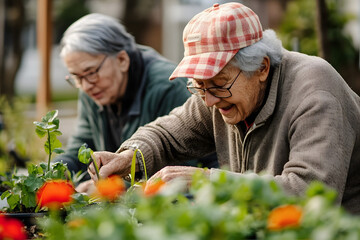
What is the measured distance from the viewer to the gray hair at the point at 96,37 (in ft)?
10.4

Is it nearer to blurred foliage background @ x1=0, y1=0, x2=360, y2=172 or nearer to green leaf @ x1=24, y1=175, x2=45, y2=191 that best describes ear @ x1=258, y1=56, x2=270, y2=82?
green leaf @ x1=24, y1=175, x2=45, y2=191

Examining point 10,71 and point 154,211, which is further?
point 10,71

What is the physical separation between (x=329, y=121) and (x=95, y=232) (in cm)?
111

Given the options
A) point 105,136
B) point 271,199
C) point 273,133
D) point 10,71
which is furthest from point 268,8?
point 271,199

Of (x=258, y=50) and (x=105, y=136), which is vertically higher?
(x=258, y=50)

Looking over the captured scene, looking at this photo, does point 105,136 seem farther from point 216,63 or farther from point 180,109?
point 216,63

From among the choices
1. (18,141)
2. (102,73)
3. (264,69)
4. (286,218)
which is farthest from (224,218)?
(18,141)

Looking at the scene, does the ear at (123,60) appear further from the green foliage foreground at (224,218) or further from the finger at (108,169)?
the green foliage foreground at (224,218)

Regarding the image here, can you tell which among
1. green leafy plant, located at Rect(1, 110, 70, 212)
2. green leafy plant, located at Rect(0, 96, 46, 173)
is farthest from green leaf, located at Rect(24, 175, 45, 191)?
green leafy plant, located at Rect(0, 96, 46, 173)

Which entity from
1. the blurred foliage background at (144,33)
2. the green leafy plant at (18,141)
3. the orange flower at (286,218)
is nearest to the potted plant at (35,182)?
the orange flower at (286,218)

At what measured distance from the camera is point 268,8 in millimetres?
15781

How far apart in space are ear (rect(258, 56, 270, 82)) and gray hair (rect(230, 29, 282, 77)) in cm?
2

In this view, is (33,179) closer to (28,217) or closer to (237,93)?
(28,217)

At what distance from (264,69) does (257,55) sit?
10 centimetres
